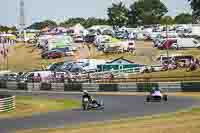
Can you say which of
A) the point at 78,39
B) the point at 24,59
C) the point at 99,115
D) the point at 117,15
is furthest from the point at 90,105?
the point at 117,15

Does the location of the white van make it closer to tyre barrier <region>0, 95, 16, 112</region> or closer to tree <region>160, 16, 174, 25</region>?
tyre barrier <region>0, 95, 16, 112</region>

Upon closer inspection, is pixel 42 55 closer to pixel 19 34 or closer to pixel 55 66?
pixel 55 66

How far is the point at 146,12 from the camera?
152m

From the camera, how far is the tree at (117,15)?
14375 centimetres

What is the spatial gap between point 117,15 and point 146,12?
10684 millimetres

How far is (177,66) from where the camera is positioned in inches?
2176

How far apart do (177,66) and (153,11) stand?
9991 cm

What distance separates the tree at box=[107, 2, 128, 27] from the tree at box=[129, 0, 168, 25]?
2.98m

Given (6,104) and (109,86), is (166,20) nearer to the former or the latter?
(109,86)

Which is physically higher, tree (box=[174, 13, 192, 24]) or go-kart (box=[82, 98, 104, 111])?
tree (box=[174, 13, 192, 24])

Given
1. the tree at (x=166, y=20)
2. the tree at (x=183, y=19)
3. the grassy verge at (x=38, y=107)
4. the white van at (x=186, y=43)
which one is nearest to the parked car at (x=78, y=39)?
the white van at (x=186, y=43)

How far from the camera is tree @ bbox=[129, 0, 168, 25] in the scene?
15112 cm

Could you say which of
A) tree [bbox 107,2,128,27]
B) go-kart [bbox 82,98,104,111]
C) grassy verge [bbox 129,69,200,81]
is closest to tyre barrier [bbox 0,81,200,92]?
grassy verge [bbox 129,69,200,81]

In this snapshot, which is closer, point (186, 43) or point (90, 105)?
point (90, 105)
